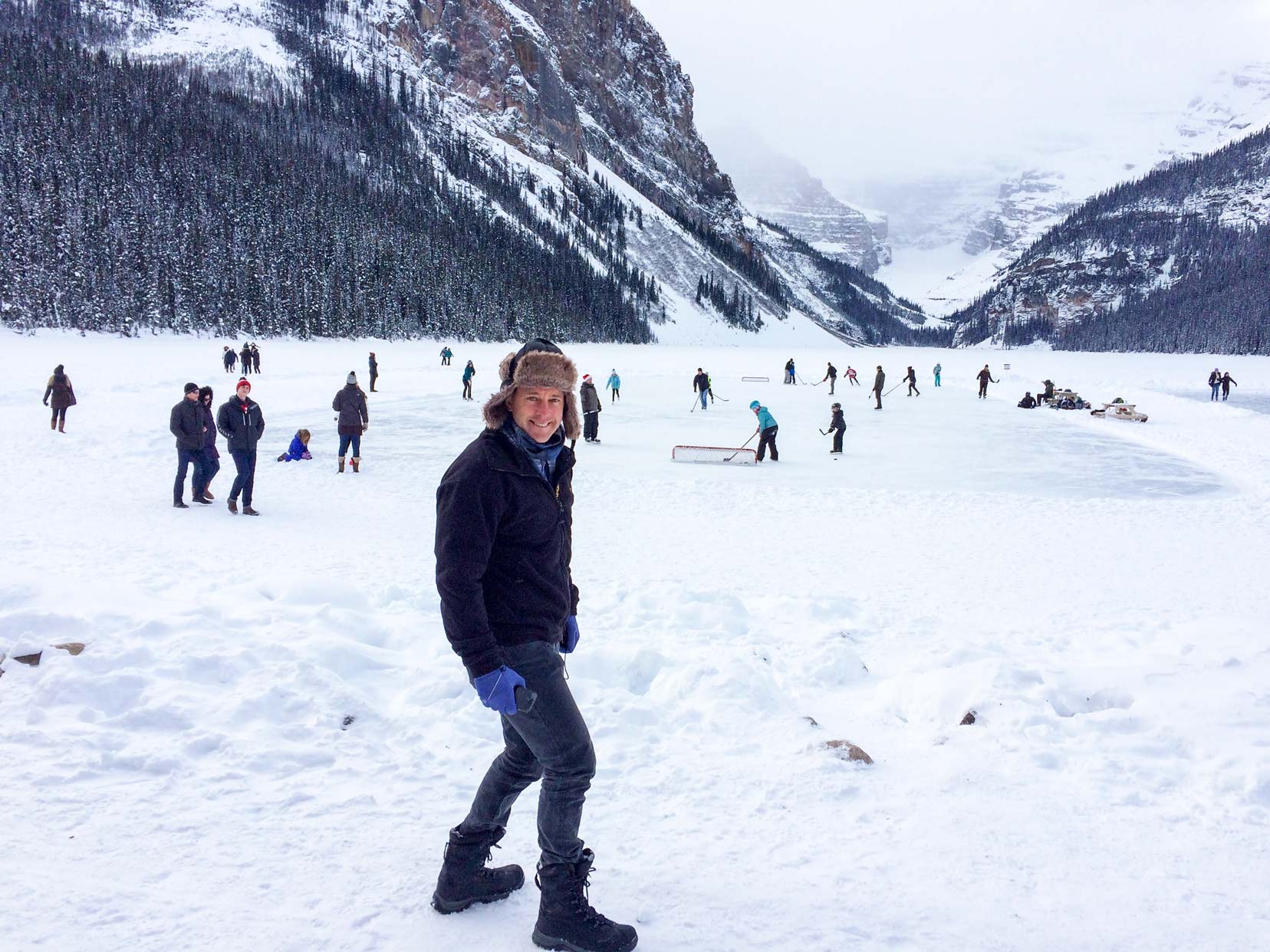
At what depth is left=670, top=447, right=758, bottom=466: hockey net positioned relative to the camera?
16359 mm

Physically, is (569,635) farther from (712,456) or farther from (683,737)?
(712,456)

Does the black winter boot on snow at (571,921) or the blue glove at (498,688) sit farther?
the black winter boot on snow at (571,921)

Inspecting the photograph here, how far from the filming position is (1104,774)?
380cm

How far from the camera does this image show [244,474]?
33.4ft

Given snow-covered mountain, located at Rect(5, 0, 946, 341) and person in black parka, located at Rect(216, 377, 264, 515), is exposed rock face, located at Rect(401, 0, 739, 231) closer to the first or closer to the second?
snow-covered mountain, located at Rect(5, 0, 946, 341)

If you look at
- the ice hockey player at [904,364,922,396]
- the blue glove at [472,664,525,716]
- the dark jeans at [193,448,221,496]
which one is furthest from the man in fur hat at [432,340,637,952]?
the ice hockey player at [904,364,922,396]

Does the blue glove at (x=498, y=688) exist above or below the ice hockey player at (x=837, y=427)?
below

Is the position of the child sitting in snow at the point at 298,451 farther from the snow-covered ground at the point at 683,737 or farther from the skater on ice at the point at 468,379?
the skater on ice at the point at 468,379

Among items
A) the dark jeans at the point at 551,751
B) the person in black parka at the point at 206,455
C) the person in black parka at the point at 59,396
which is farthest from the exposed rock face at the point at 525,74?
the dark jeans at the point at 551,751

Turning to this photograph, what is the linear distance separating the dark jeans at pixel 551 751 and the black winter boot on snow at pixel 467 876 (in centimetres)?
6

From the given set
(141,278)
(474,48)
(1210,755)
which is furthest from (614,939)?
(474,48)

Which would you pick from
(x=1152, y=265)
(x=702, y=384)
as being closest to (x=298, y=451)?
(x=702, y=384)

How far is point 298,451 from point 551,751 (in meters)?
13.8

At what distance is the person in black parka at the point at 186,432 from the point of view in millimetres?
9992
